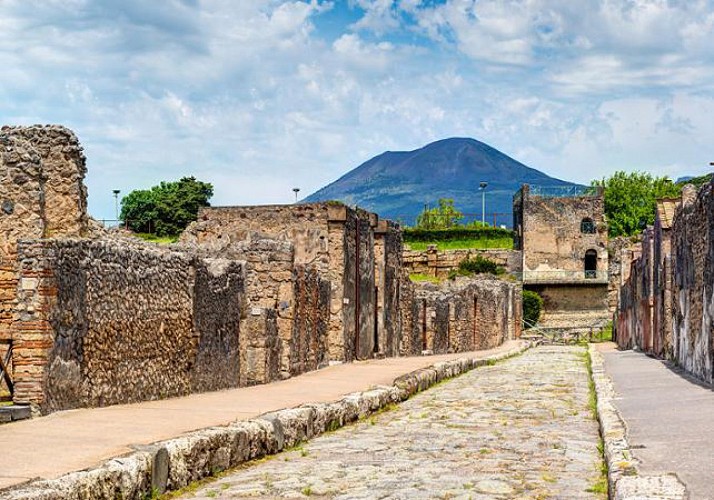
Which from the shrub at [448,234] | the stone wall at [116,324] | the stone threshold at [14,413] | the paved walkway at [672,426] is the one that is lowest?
the paved walkway at [672,426]

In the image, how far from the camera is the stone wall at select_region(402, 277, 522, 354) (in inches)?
1070

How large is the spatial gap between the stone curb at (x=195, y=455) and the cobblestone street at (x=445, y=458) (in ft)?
0.43

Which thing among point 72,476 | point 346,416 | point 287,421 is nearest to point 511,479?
point 287,421

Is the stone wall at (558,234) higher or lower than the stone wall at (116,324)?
higher

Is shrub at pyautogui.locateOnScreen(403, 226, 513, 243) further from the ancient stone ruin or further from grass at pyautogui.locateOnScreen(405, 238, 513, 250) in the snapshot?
the ancient stone ruin

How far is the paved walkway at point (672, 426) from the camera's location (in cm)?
622

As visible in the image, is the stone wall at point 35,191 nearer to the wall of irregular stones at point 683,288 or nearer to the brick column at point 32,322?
the brick column at point 32,322

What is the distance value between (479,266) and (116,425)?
55.1 meters

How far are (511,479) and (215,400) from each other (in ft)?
13.6

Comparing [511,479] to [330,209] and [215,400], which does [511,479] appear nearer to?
[215,400]

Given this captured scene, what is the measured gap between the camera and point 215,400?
1068cm

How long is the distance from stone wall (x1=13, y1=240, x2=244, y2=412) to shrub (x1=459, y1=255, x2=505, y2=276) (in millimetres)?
48054

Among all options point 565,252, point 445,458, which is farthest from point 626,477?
point 565,252

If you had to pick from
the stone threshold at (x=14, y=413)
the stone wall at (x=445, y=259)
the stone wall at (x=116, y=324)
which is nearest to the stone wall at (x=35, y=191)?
the stone wall at (x=116, y=324)
